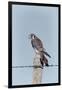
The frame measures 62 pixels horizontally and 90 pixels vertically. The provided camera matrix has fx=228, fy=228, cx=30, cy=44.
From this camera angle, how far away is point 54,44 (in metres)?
1.91

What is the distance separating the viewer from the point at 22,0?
183 centimetres

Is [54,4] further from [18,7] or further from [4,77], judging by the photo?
[4,77]

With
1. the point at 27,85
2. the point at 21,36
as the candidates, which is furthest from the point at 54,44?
the point at 27,85

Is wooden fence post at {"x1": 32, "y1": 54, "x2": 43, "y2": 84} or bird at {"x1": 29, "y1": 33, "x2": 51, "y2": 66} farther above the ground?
bird at {"x1": 29, "y1": 33, "x2": 51, "y2": 66}

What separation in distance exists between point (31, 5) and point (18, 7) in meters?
0.11

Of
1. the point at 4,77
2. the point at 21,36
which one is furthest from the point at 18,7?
the point at 4,77

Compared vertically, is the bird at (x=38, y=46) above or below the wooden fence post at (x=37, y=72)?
above

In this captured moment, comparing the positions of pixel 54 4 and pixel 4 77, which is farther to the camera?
pixel 54 4

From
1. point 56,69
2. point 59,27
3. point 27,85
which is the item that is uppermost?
point 59,27

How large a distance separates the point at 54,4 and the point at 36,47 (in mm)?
392

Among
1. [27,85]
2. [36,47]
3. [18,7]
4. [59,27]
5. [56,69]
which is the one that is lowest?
[27,85]

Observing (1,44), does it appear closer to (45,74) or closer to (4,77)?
(4,77)

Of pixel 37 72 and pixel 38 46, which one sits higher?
pixel 38 46

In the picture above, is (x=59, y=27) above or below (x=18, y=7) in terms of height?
below
